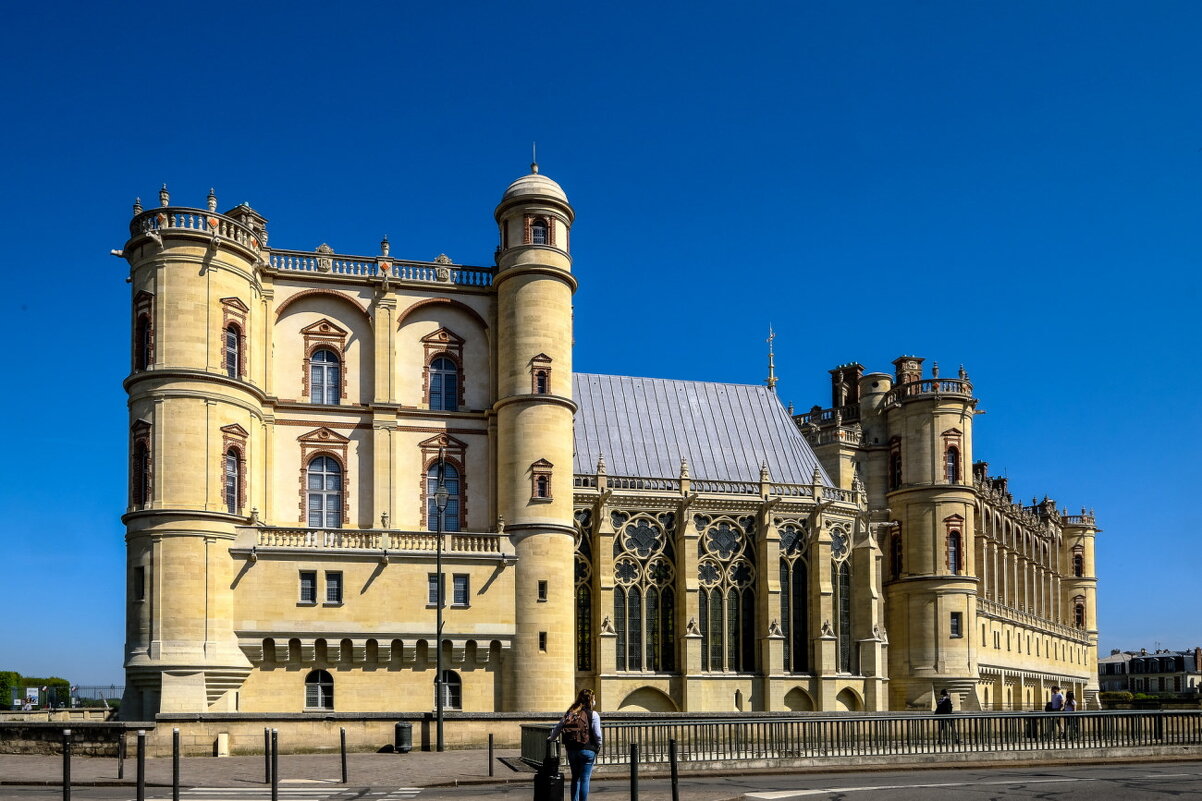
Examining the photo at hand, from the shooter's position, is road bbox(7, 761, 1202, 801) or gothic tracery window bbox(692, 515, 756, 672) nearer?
road bbox(7, 761, 1202, 801)

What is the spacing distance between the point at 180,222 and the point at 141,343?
169 inches

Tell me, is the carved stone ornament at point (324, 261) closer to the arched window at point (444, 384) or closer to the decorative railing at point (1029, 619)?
the arched window at point (444, 384)

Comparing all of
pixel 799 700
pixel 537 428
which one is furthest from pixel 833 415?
pixel 537 428

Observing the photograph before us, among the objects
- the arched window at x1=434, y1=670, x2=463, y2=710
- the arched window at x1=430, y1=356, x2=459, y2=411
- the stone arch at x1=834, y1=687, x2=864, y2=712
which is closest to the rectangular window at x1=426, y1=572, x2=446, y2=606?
the arched window at x1=434, y1=670, x2=463, y2=710

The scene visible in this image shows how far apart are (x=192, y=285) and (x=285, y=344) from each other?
539 centimetres

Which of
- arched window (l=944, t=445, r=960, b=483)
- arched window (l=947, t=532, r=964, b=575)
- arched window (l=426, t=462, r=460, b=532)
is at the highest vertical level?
arched window (l=944, t=445, r=960, b=483)

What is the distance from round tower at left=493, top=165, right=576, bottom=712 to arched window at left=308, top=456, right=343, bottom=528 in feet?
19.3

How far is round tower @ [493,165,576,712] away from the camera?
46812mm

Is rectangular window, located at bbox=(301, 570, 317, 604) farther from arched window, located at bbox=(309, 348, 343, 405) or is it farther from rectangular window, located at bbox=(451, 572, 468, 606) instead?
arched window, located at bbox=(309, 348, 343, 405)

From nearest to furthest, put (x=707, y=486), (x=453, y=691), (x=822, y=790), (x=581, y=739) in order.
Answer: (x=581, y=739)
(x=822, y=790)
(x=453, y=691)
(x=707, y=486)

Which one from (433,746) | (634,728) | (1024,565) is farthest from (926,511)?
(634,728)

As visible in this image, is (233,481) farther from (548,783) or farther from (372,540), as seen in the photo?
(548,783)

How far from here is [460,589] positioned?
4606 centimetres

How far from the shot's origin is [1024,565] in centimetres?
8694
